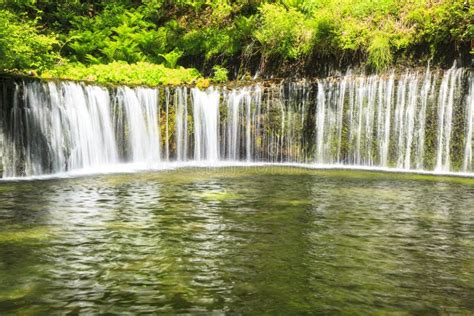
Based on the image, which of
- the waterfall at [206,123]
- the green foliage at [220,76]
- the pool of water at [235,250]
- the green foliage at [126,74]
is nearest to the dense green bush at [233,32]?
the green foliage at [220,76]

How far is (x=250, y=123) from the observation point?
1917 centimetres

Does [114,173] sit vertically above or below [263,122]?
below

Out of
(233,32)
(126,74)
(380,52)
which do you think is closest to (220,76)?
(233,32)

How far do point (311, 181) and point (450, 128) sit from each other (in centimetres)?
586

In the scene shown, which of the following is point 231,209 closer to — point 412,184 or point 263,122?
point 412,184

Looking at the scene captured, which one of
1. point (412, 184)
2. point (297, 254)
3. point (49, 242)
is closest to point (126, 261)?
point (49, 242)

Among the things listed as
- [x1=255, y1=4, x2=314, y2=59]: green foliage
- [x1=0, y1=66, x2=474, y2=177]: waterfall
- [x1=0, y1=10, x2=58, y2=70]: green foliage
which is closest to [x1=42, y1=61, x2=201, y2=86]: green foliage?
[x1=0, y1=66, x2=474, y2=177]: waterfall

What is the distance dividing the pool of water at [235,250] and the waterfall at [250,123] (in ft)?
15.6

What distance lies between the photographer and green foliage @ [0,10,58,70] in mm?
14070

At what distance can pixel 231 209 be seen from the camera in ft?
28.4

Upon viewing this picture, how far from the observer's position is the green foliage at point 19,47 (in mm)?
14070

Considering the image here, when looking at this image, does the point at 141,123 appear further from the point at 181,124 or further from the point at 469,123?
the point at 469,123

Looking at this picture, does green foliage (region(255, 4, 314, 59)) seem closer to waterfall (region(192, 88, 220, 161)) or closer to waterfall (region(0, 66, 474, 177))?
waterfall (region(0, 66, 474, 177))

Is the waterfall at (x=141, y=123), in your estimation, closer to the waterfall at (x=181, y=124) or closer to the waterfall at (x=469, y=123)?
the waterfall at (x=181, y=124)
